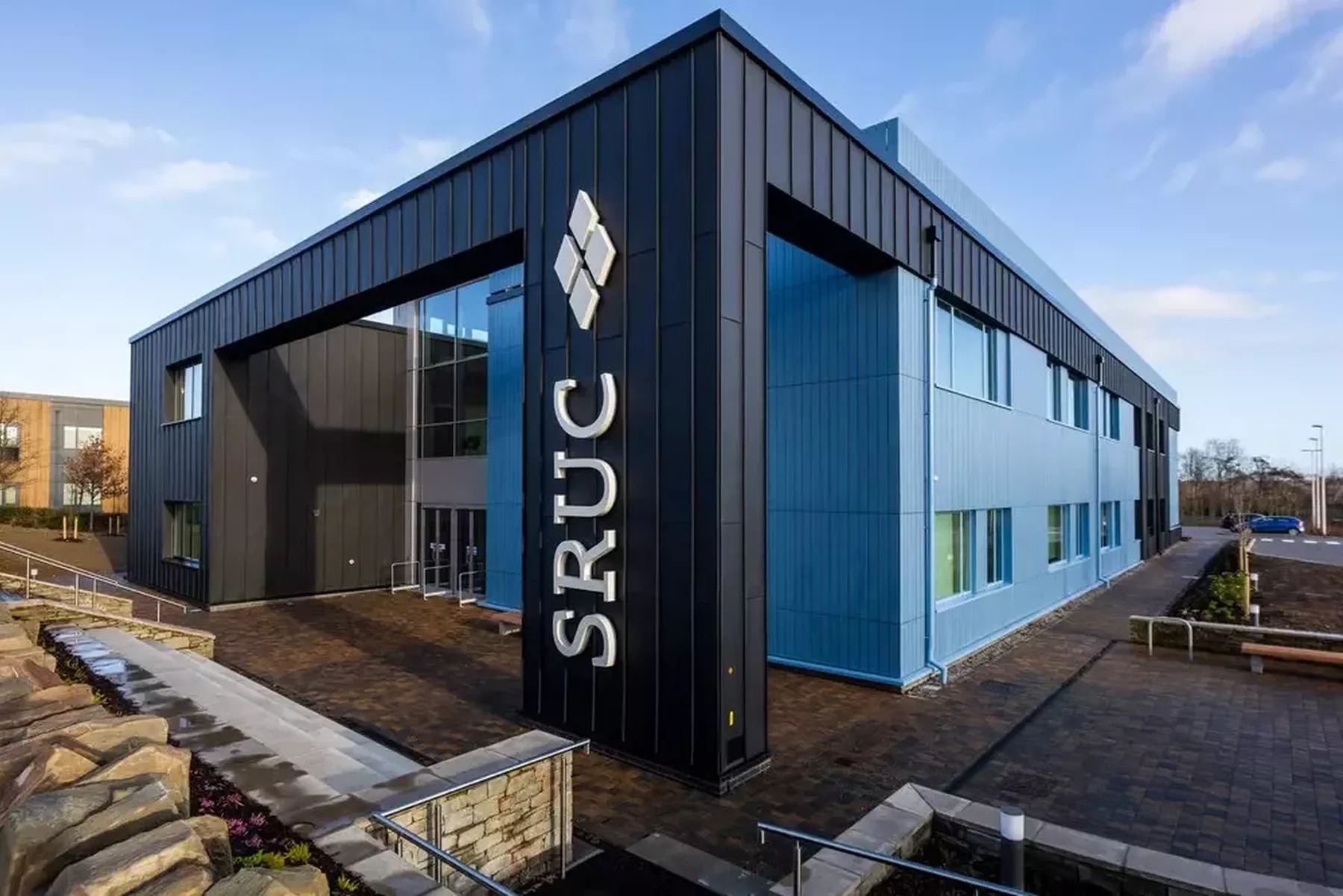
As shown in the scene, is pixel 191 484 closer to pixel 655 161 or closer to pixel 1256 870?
pixel 655 161

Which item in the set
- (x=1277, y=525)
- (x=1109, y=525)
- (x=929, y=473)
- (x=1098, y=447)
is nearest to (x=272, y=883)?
(x=929, y=473)

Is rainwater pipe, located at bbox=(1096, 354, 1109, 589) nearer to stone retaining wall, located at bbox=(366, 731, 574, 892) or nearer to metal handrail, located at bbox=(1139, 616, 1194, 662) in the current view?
metal handrail, located at bbox=(1139, 616, 1194, 662)

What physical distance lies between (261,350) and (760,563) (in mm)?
15419

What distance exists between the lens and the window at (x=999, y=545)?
1379 centimetres

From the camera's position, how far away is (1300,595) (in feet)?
62.3

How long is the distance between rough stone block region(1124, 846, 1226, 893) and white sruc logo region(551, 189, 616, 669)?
183 inches

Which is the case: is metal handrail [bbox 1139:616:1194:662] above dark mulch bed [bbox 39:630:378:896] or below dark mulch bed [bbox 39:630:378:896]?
below

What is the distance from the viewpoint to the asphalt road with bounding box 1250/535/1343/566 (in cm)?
2845

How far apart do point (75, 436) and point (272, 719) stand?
53.5 m

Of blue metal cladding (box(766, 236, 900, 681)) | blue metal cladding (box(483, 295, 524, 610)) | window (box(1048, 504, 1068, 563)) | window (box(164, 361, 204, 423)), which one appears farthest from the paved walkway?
window (box(164, 361, 204, 423))

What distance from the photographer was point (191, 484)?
1808 cm

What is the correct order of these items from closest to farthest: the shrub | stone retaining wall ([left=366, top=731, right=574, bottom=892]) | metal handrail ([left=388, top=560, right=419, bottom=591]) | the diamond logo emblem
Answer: stone retaining wall ([left=366, top=731, right=574, bottom=892])
the diamond logo emblem
the shrub
metal handrail ([left=388, top=560, right=419, bottom=591])

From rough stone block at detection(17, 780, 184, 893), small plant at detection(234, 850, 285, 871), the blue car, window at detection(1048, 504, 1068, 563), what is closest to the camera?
rough stone block at detection(17, 780, 184, 893)

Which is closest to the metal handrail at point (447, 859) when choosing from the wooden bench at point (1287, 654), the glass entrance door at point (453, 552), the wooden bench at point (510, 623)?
the wooden bench at point (510, 623)
